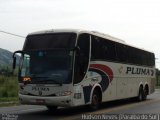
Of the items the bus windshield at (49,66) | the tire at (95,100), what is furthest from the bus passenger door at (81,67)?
the tire at (95,100)

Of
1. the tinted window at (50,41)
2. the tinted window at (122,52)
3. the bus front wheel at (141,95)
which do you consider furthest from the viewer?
the bus front wheel at (141,95)

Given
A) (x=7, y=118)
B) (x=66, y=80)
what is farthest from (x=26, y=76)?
(x=7, y=118)

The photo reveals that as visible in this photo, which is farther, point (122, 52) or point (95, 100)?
point (122, 52)

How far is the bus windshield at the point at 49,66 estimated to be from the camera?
55.5 ft

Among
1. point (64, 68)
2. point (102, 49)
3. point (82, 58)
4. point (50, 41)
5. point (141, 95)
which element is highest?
point (50, 41)

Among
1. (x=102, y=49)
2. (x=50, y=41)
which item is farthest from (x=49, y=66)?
(x=102, y=49)

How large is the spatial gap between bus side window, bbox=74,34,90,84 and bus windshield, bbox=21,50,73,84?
363mm

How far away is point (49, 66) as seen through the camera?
56.2ft

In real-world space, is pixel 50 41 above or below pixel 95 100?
above

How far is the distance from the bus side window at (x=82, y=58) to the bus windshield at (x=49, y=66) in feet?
1.19

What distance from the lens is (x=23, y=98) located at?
17312 mm

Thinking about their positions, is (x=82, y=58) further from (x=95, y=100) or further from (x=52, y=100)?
(x=95, y=100)

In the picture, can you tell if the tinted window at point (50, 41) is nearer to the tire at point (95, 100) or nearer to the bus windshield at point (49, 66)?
the bus windshield at point (49, 66)

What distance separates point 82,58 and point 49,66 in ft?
4.45
